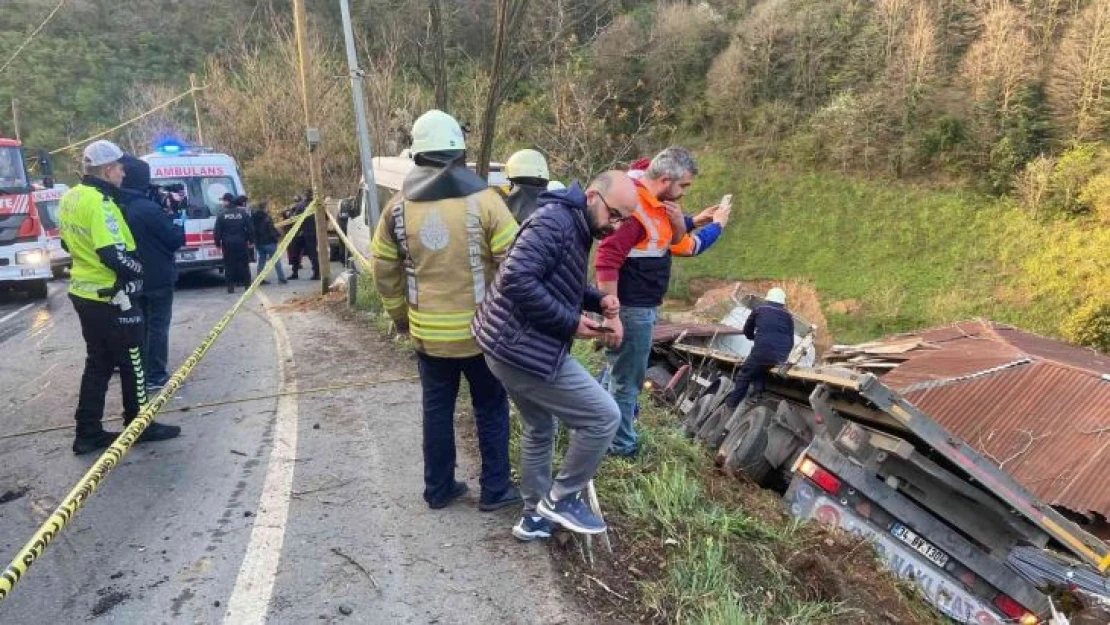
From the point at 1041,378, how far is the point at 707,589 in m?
8.39

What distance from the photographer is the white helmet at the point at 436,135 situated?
3412 mm

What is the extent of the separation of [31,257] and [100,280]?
9.41 metres

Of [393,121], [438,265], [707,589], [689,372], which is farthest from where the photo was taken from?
[393,121]

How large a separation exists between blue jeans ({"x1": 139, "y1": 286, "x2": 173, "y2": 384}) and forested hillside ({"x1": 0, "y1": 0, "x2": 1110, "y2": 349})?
39.1ft

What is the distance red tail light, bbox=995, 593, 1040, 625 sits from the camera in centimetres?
461

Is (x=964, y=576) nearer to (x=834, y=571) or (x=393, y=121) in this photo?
(x=834, y=571)

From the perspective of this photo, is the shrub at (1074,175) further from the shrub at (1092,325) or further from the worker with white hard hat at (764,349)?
the worker with white hard hat at (764,349)

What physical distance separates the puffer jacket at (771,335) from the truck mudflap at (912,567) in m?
3.44

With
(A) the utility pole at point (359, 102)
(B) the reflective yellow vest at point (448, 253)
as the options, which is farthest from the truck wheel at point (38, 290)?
(B) the reflective yellow vest at point (448, 253)

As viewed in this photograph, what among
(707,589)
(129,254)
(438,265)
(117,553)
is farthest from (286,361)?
(707,589)

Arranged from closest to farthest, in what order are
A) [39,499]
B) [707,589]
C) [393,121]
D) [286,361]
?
[707,589] → [39,499] → [286,361] → [393,121]

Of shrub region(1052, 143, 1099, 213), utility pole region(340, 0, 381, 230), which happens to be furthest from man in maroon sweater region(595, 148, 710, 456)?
shrub region(1052, 143, 1099, 213)

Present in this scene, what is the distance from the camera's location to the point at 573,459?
3.27 meters

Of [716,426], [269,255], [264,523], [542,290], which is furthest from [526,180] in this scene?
[269,255]
